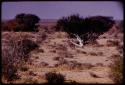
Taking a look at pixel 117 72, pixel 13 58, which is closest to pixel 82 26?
pixel 13 58

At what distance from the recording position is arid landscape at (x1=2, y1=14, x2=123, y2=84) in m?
10.7

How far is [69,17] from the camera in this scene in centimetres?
1544

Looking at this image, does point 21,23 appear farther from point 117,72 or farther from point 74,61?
point 117,72

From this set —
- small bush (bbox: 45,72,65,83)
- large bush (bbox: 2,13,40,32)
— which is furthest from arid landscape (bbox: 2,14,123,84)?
large bush (bbox: 2,13,40,32)

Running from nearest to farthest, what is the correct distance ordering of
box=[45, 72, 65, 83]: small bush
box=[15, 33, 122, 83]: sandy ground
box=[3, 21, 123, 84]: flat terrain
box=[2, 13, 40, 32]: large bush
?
box=[45, 72, 65, 83]: small bush
box=[3, 21, 123, 84]: flat terrain
box=[15, 33, 122, 83]: sandy ground
box=[2, 13, 40, 32]: large bush

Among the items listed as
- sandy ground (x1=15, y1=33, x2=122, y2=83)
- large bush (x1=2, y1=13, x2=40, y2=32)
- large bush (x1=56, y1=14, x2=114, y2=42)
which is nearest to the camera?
sandy ground (x1=15, y1=33, x2=122, y2=83)

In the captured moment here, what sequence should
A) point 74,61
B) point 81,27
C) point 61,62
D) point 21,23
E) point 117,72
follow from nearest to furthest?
1. point 117,72
2. point 61,62
3. point 74,61
4. point 81,27
5. point 21,23

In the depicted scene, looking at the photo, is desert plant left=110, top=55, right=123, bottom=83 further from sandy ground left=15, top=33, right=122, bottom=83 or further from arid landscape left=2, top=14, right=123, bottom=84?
sandy ground left=15, top=33, right=122, bottom=83

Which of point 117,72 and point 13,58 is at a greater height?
point 13,58

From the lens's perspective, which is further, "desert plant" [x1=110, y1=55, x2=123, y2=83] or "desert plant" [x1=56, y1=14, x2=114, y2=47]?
"desert plant" [x1=56, y1=14, x2=114, y2=47]

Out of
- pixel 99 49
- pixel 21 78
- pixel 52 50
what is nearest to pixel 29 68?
pixel 21 78

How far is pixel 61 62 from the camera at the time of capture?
13852 mm

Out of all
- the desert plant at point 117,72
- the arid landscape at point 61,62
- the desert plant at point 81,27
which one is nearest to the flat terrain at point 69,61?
the arid landscape at point 61,62

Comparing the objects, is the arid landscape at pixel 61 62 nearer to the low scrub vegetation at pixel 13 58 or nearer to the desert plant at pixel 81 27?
the low scrub vegetation at pixel 13 58
